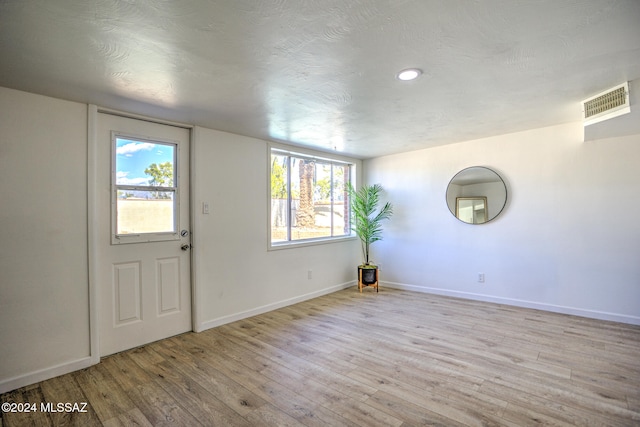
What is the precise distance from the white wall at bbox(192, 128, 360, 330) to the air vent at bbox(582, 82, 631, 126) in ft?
11.0

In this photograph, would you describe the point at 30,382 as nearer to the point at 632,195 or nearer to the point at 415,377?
the point at 415,377

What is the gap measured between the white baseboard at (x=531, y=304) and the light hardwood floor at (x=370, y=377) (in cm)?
13

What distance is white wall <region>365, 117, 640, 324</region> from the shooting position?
3398mm

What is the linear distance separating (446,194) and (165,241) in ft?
12.4

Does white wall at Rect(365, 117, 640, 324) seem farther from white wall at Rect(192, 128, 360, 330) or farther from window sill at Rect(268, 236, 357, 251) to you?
white wall at Rect(192, 128, 360, 330)

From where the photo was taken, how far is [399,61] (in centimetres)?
198

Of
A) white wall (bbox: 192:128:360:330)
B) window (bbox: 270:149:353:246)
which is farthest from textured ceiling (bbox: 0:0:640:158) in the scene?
window (bbox: 270:149:353:246)

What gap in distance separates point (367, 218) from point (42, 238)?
407cm

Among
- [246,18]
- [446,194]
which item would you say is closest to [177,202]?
[246,18]

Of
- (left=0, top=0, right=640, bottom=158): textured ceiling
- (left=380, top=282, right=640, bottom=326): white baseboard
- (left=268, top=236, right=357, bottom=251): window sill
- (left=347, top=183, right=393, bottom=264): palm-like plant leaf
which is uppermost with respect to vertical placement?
(left=0, top=0, right=640, bottom=158): textured ceiling

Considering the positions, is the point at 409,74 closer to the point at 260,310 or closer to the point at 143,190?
the point at 143,190

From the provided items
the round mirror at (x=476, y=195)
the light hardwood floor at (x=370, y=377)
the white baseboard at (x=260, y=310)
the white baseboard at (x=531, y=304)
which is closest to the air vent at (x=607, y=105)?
the round mirror at (x=476, y=195)

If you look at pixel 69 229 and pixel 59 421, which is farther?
pixel 69 229

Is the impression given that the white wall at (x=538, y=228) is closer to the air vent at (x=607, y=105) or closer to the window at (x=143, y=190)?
the air vent at (x=607, y=105)
